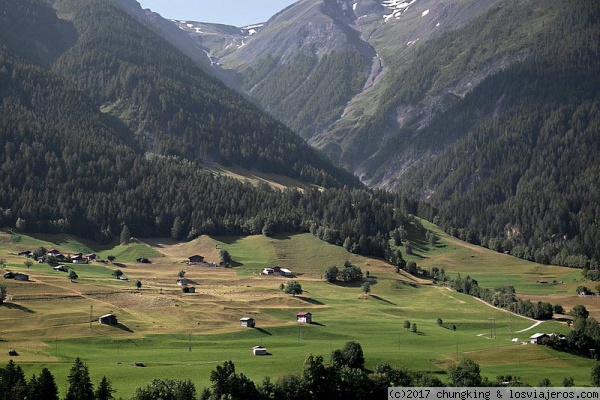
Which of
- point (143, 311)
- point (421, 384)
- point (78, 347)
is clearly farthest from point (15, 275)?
point (421, 384)

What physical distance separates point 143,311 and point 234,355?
123 feet

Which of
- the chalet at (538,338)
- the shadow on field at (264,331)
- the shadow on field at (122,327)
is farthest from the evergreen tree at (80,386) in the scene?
the chalet at (538,338)

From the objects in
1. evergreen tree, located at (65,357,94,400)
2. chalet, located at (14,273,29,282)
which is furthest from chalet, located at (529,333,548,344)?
chalet, located at (14,273,29,282)

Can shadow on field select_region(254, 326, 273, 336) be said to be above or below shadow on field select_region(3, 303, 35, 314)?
below

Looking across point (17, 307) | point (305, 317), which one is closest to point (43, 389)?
Answer: point (17, 307)

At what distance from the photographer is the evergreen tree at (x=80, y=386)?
351ft

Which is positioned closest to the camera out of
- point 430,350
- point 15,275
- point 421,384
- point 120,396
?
point 120,396

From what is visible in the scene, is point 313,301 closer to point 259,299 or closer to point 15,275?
point 259,299

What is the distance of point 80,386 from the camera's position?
354 ft

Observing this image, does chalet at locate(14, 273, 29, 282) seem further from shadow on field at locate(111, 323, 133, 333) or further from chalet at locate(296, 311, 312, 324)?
chalet at locate(296, 311, 312, 324)

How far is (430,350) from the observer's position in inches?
6152

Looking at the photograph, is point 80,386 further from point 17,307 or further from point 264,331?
point 264,331

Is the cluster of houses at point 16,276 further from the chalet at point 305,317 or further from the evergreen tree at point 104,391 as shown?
the evergreen tree at point 104,391

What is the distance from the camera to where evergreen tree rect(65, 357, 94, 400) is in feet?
351
